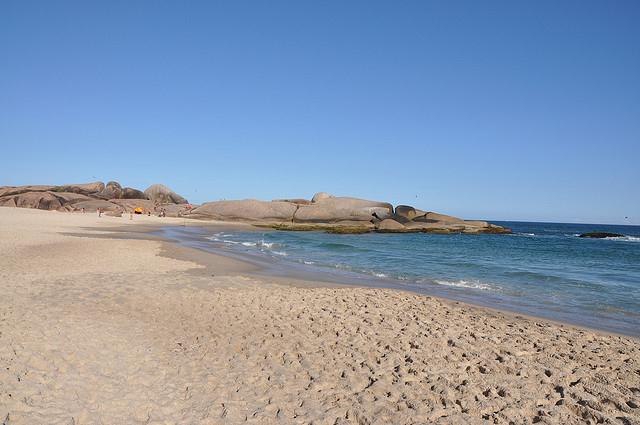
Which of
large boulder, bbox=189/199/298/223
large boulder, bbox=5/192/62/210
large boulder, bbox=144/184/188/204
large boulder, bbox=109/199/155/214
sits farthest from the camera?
large boulder, bbox=144/184/188/204

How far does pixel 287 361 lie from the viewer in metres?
5.72

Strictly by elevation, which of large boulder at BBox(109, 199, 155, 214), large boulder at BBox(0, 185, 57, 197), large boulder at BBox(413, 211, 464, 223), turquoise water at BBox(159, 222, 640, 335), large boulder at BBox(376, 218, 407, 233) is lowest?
turquoise water at BBox(159, 222, 640, 335)

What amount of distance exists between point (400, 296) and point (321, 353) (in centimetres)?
507

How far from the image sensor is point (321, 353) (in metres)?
6.06

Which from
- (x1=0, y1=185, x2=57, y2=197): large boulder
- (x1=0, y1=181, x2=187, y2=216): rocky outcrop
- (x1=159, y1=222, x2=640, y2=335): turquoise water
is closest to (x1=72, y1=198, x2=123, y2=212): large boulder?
(x1=0, y1=181, x2=187, y2=216): rocky outcrop

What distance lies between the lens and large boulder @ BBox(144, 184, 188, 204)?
211 feet

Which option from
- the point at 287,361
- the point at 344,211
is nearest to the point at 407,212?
the point at 344,211

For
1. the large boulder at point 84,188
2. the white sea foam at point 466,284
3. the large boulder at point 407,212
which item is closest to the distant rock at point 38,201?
the large boulder at point 84,188

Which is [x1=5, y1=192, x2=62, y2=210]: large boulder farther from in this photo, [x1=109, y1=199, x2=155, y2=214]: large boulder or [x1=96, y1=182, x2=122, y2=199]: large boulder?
[x1=96, y1=182, x2=122, y2=199]: large boulder

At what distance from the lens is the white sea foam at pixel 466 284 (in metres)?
13.7

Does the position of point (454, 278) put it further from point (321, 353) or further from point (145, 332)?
point (145, 332)

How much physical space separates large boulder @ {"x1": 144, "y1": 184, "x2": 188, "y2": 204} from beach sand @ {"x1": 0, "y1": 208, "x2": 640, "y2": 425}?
5761 cm

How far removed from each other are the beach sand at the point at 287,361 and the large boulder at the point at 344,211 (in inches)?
1559

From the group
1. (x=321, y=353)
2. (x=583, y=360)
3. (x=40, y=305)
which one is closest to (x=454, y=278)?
(x=583, y=360)
